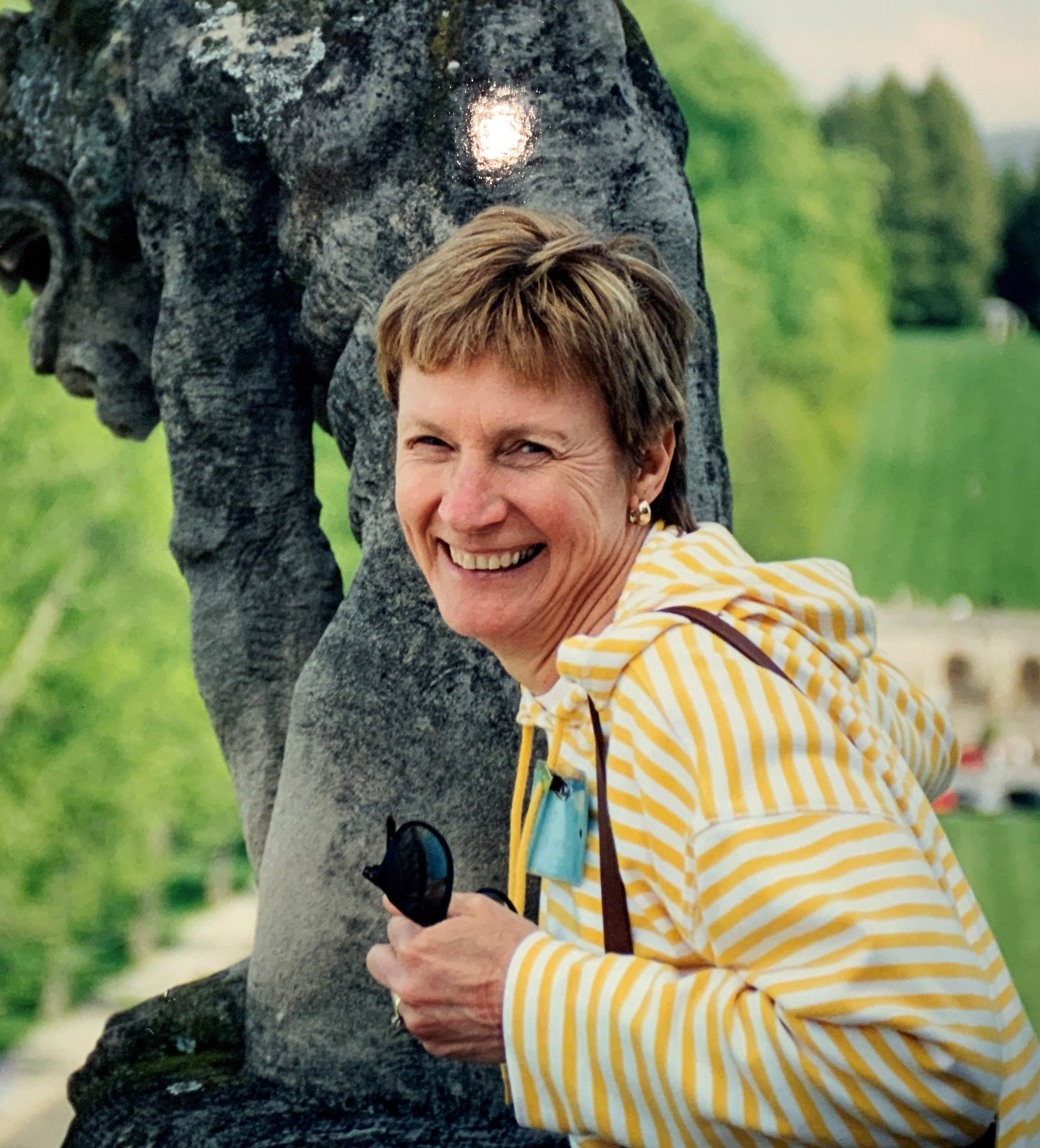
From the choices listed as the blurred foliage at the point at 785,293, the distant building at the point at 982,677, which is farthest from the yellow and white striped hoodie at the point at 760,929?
the blurred foliage at the point at 785,293

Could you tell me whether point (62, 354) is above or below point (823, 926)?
above

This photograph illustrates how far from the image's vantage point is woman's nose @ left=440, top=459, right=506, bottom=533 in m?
1.46

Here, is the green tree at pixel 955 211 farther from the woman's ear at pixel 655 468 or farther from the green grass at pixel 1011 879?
the woman's ear at pixel 655 468

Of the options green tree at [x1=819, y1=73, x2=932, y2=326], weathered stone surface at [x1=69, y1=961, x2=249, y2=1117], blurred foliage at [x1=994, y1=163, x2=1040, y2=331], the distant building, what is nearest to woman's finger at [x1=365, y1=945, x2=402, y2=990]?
weathered stone surface at [x1=69, y1=961, x2=249, y2=1117]

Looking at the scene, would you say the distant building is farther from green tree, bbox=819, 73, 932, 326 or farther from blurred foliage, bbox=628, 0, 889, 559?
green tree, bbox=819, 73, 932, 326

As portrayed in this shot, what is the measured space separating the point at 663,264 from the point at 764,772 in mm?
630

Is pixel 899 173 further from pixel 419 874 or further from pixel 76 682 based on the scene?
pixel 419 874

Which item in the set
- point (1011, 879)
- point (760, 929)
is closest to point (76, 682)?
point (1011, 879)

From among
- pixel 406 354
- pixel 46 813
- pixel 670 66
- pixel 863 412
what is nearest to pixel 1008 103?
pixel 863 412

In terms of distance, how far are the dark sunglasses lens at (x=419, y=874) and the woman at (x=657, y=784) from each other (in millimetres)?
19

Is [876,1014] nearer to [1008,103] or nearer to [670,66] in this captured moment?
[1008,103]

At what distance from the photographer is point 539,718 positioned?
148 cm

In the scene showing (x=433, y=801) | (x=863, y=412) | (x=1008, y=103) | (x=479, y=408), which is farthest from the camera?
(x=863, y=412)

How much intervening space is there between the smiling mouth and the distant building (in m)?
1.83
